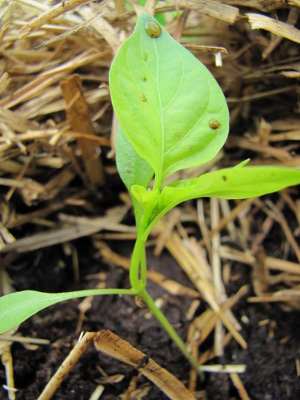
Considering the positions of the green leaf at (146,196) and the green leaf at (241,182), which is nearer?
the green leaf at (241,182)

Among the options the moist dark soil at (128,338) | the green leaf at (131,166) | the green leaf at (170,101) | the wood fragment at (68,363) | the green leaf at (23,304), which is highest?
the green leaf at (170,101)

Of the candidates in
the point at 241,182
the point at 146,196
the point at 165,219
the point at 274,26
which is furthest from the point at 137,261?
the point at 274,26

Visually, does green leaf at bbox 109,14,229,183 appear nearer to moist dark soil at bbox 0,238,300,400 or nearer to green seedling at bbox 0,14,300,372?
green seedling at bbox 0,14,300,372

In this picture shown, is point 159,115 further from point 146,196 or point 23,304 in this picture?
point 23,304

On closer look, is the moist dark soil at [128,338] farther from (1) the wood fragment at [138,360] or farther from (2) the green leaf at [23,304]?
(2) the green leaf at [23,304]

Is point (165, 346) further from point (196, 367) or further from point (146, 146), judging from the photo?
point (146, 146)

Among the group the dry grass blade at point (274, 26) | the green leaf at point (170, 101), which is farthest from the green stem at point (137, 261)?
the dry grass blade at point (274, 26)

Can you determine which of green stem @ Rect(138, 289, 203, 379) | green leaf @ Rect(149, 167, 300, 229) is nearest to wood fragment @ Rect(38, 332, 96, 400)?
green stem @ Rect(138, 289, 203, 379)
